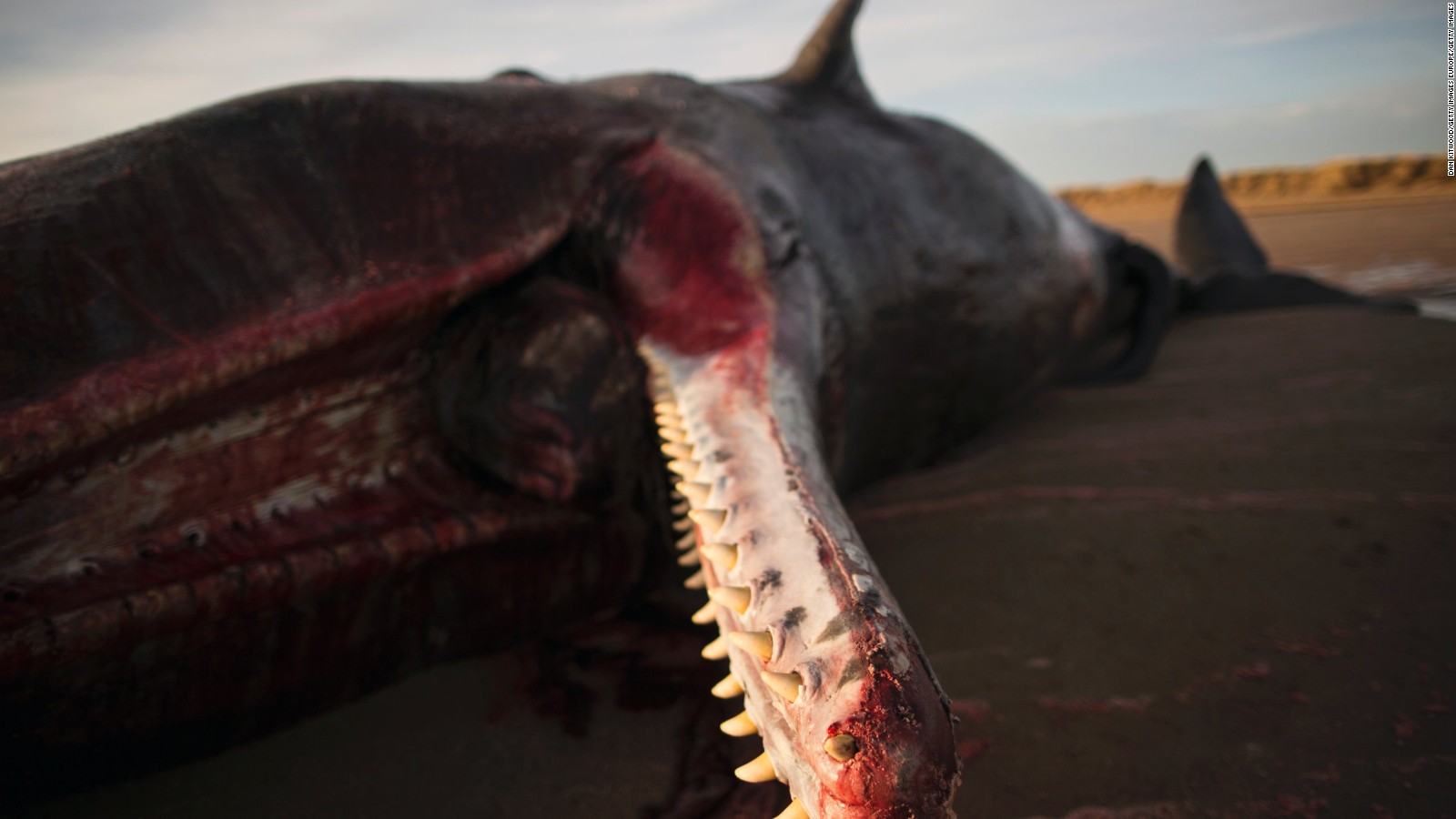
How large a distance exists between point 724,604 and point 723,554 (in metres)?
0.07

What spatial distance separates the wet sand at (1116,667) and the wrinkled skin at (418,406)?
172 mm

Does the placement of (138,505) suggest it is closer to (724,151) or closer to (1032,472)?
(724,151)

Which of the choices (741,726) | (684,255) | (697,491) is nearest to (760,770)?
(741,726)

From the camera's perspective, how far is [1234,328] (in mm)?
4375

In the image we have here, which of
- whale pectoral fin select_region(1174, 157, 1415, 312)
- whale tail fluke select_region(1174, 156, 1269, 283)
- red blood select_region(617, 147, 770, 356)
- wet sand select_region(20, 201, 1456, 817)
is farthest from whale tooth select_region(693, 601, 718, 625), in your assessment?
whale tail fluke select_region(1174, 156, 1269, 283)

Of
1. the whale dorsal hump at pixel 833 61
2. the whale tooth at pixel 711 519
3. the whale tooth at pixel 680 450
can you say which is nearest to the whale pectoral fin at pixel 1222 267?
the whale dorsal hump at pixel 833 61

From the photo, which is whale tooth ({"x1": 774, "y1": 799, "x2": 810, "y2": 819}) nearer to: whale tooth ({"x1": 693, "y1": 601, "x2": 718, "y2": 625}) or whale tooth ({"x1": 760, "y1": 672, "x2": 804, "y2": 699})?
whale tooth ({"x1": 760, "y1": 672, "x2": 804, "y2": 699})

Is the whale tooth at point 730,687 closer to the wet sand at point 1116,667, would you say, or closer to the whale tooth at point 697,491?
the whale tooth at point 697,491

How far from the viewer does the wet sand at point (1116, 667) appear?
4.34 feet

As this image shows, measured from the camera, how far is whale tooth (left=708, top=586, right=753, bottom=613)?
1.00 metres

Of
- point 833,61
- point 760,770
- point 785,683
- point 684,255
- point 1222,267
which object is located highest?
point 833,61

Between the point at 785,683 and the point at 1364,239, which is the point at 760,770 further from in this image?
the point at 1364,239

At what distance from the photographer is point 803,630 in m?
0.93

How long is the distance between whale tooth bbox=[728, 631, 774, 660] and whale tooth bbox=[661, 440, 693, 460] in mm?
399
